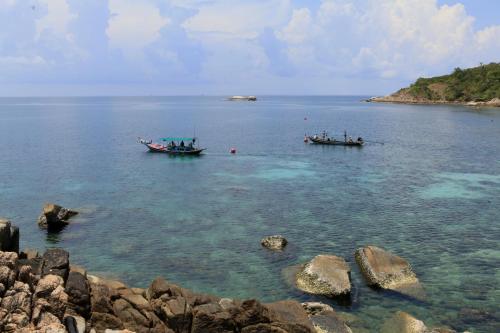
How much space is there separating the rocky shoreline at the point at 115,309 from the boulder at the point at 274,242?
40.3ft

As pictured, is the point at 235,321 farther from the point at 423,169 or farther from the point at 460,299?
the point at 423,169

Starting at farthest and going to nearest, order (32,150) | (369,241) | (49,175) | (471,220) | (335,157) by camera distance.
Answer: (32,150) < (335,157) < (49,175) < (471,220) < (369,241)

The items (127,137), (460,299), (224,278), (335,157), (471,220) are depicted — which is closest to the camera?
(460,299)

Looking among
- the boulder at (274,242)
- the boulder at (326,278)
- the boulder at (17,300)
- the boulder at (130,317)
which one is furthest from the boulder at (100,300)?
the boulder at (274,242)

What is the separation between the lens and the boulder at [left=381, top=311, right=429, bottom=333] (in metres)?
26.5

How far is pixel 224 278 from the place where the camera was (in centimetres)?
3559

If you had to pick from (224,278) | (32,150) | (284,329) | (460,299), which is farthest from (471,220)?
(32,150)

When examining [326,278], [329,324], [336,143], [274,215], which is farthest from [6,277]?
[336,143]

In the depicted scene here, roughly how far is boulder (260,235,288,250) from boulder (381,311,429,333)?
13981 millimetres

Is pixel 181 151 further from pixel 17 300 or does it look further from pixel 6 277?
pixel 17 300

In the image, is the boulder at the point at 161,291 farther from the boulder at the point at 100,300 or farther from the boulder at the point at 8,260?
the boulder at the point at 8,260

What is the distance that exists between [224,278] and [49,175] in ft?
165

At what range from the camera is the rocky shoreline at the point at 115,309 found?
20.9 meters

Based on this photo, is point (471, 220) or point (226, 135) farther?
point (226, 135)
